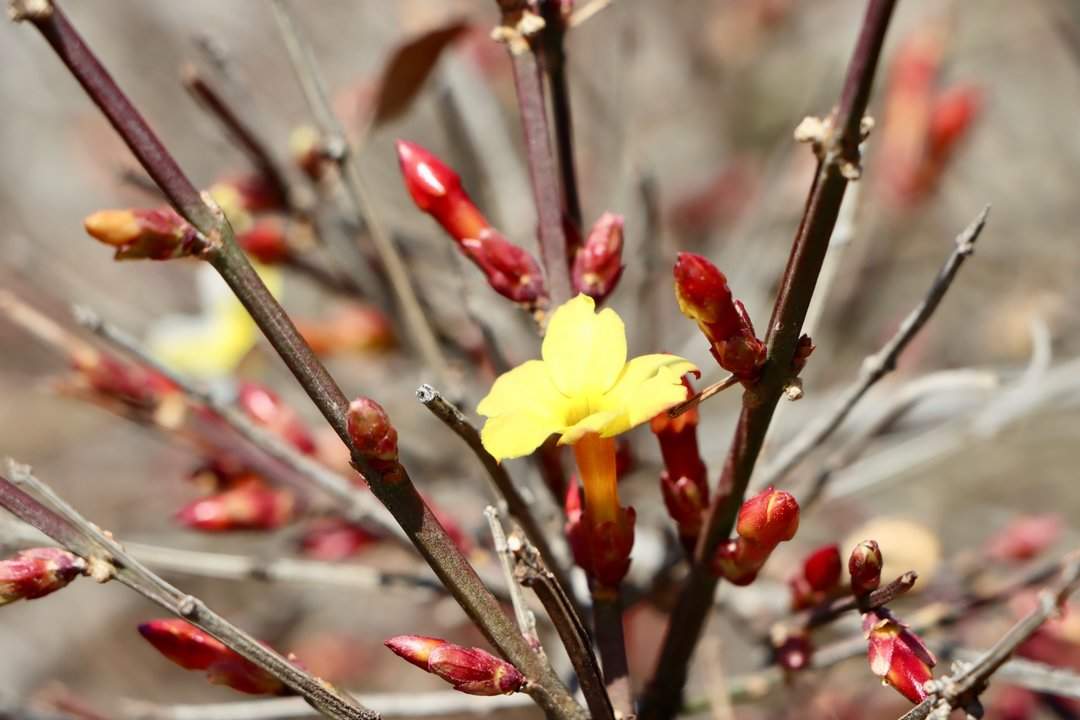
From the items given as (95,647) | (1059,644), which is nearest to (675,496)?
(1059,644)

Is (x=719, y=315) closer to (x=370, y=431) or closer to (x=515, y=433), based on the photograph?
(x=515, y=433)

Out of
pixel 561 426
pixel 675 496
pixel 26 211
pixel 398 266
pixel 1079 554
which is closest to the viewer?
pixel 1079 554

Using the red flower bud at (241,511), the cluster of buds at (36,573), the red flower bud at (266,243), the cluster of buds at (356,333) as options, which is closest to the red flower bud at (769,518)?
the cluster of buds at (36,573)

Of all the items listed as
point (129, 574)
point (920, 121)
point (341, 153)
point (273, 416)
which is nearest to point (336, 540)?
point (273, 416)

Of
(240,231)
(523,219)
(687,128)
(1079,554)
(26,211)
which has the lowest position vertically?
(1079,554)

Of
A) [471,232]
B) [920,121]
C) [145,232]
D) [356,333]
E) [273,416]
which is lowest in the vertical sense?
[145,232]

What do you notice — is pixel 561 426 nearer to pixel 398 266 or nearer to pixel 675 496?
pixel 675 496
